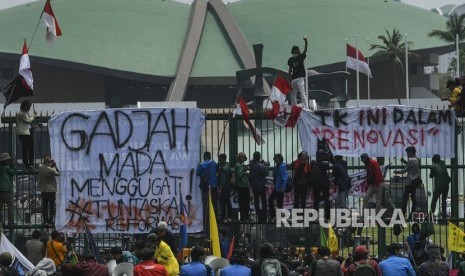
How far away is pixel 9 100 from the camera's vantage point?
24.3 m

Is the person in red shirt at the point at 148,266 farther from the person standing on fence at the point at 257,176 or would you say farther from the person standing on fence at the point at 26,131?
the person standing on fence at the point at 26,131

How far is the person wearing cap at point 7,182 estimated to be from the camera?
22.7 metres

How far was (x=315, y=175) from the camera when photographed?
23.0 metres

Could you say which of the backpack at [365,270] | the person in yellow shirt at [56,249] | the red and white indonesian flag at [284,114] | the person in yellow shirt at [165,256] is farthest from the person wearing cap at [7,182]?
the backpack at [365,270]

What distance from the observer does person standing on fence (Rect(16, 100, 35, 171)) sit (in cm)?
2311

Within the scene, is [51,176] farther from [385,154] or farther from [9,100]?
[385,154]

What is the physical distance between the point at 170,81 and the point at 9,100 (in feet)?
283

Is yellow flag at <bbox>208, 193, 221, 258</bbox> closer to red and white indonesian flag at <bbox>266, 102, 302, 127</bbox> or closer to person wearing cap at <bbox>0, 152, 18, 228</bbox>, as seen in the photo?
red and white indonesian flag at <bbox>266, 102, 302, 127</bbox>

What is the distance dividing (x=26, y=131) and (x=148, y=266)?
620 cm

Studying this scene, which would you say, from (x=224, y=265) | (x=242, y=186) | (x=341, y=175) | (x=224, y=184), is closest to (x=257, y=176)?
(x=242, y=186)

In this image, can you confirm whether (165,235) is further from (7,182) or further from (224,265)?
(7,182)

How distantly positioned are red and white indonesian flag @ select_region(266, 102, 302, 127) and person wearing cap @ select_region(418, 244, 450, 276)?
5032 mm

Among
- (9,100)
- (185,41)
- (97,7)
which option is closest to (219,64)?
(185,41)

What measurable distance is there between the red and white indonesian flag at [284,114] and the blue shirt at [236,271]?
5.52 metres
